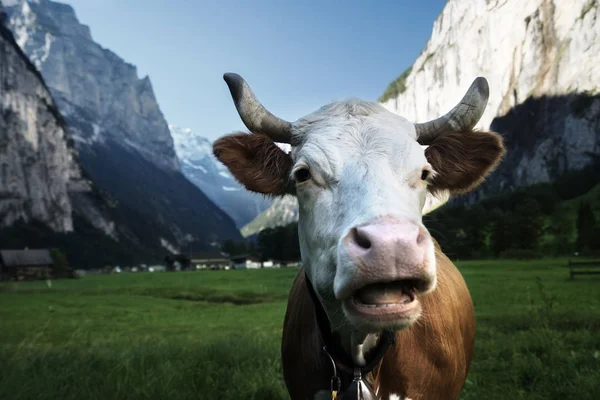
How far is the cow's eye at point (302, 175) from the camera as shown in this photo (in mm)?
3450

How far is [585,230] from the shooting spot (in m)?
65.9

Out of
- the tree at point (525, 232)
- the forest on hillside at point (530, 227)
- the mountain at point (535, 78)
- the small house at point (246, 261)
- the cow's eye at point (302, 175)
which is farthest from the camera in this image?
the small house at point (246, 261)

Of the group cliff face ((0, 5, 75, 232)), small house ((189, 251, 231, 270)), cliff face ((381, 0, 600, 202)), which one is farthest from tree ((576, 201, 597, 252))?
cliff face ((0, 5, 75, 232))

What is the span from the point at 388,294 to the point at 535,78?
151011mm

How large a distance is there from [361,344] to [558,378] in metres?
4.75

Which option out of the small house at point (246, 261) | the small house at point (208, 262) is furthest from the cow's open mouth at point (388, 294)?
the small house at point (208, 262)

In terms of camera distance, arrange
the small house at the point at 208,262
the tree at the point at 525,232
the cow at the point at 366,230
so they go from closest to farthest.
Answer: the cow at the point at 366,230 < the tree at the point at 525,232 < the small house at the point at 208,262

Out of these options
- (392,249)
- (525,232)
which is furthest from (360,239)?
(525,232)

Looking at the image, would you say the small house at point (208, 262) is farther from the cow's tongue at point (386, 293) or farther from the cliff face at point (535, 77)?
the cow's tongue at point (386, 293)

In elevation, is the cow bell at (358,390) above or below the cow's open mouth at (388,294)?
below

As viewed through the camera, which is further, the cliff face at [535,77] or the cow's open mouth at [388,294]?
the cliff face at [535,77]

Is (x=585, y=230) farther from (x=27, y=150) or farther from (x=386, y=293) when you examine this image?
(x=27, y=150)

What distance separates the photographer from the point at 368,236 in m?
2.55

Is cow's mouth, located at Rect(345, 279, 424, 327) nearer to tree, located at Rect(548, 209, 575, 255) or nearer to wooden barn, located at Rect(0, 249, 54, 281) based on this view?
tree, located at Rect(548, 209, 575, 255)
